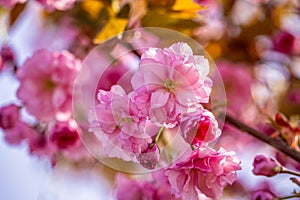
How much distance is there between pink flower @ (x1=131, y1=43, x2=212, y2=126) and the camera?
1.24 meters

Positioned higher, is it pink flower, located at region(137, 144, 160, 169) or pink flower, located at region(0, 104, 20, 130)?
pink flower, located at region(137, 144, 160, 169)

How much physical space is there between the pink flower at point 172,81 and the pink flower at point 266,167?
272 millimetres

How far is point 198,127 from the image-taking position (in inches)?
47.9

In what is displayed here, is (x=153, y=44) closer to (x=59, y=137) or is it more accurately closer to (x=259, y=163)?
(x=59, y=137)

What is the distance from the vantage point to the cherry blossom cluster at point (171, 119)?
1.23 m

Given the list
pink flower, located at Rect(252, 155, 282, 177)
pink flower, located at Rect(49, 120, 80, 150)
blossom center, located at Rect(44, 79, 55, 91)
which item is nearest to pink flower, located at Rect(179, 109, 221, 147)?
pink flower, located at Rect(252, 155, 282, 177)

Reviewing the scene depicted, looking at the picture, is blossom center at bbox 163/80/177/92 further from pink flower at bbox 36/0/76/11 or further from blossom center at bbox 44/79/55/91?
blossom center at bbox 44/79/55/91

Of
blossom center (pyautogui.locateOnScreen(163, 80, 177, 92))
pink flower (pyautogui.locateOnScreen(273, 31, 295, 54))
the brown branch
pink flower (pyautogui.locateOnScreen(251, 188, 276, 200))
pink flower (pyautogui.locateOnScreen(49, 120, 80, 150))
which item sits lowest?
pink flower (pyautogui.locateOnScreen(273, 31, 295, 54))

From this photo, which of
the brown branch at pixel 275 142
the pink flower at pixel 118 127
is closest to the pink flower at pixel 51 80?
the brown branch at pixel 275 142

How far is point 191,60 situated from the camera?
1.28 metres

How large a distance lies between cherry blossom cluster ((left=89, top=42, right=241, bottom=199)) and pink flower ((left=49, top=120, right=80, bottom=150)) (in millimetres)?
648

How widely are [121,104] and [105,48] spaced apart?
0.65 meters

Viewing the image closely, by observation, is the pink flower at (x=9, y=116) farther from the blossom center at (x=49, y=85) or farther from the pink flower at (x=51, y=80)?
the blossom center at (x=49, y=85)

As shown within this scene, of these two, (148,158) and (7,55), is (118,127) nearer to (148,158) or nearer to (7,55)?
(148,158)
